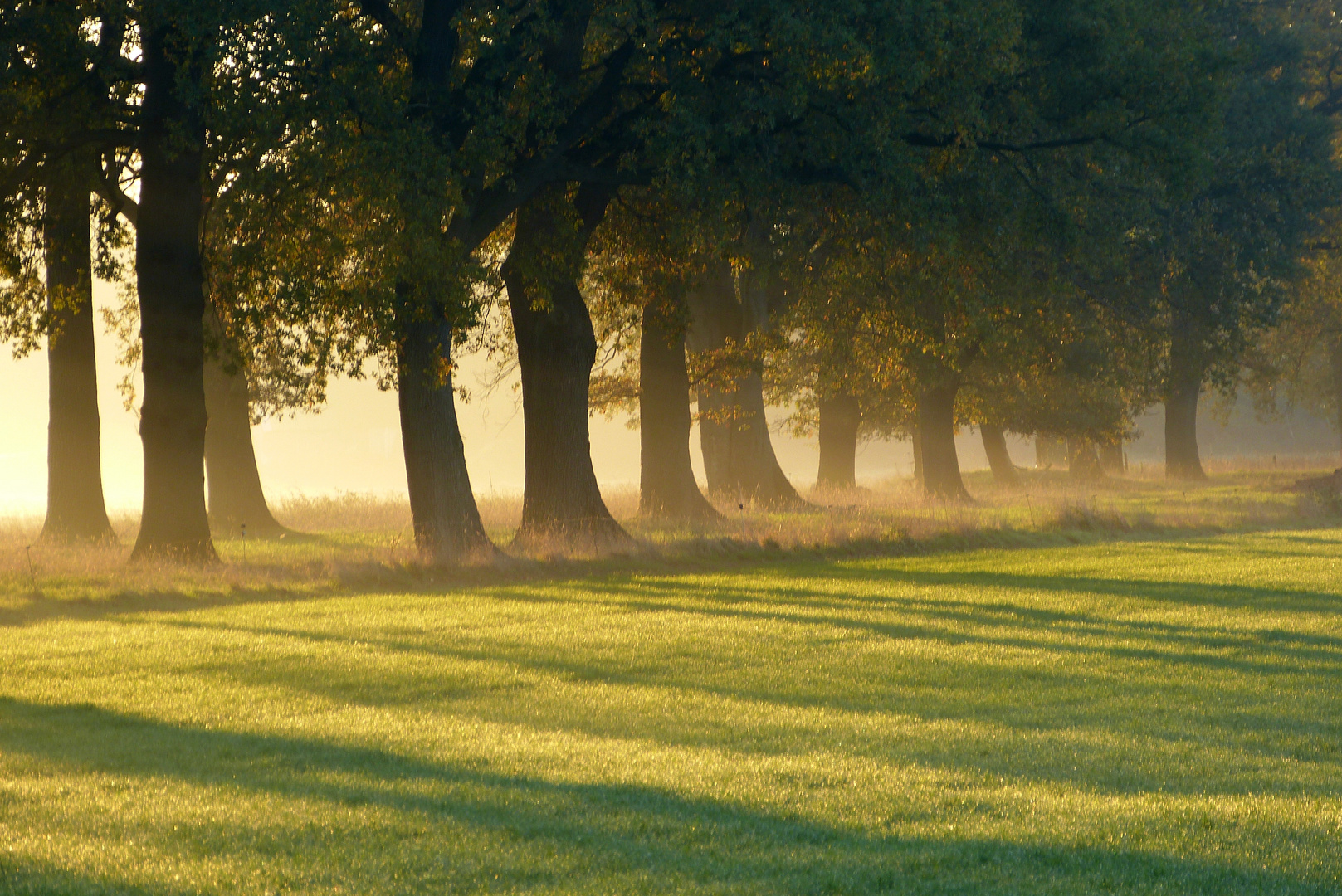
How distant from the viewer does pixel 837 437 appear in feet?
146

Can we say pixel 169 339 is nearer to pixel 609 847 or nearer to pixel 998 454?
pixel 609 847

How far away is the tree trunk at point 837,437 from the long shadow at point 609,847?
3691 centimetres

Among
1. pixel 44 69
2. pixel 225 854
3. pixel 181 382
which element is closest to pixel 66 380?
pixel 181 382

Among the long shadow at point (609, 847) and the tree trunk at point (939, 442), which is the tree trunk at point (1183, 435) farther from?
the long shadow at point (609, 847)

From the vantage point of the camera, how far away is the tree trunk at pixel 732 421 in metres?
31.1

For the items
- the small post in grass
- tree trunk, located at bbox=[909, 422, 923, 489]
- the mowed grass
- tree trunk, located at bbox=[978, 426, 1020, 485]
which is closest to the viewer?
the mowed grass

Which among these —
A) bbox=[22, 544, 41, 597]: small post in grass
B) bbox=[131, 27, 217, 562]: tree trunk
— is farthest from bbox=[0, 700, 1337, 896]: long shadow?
bbox=[131, 27, 217, 562]: tree trunk

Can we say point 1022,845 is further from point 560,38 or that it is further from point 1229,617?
point 560,38

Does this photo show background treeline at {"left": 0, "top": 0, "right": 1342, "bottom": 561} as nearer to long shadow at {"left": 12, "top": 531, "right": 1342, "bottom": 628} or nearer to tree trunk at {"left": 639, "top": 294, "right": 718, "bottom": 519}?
long shadow at {"left": 12, "top": 531, "right": 1342, "bottom": 628}

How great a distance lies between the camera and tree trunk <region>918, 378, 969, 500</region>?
36844mm

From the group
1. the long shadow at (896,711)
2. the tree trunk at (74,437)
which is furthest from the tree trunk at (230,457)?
the long shadow at (896,711)

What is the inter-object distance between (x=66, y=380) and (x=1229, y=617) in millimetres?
20465

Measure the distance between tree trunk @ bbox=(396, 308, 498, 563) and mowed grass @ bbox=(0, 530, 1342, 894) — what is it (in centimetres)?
461

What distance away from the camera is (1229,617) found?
13.5 m
